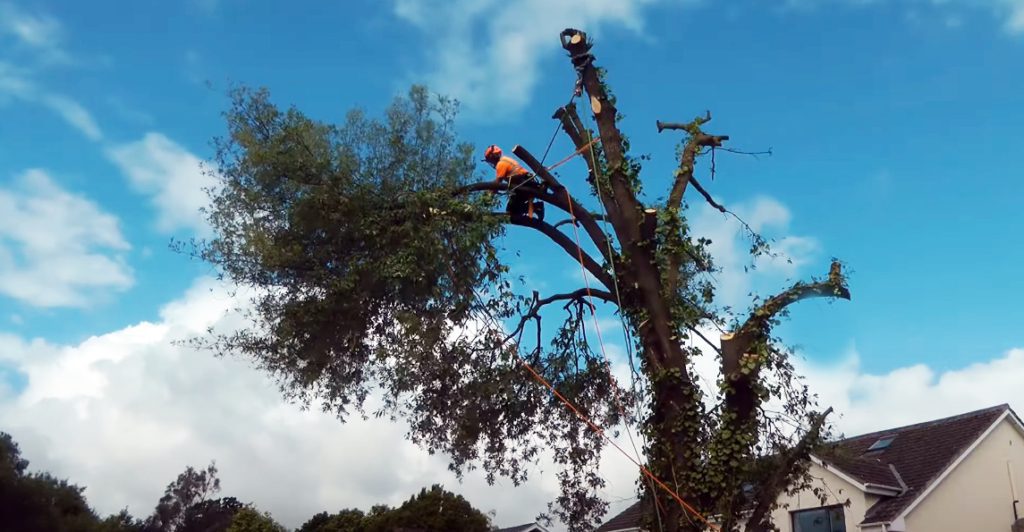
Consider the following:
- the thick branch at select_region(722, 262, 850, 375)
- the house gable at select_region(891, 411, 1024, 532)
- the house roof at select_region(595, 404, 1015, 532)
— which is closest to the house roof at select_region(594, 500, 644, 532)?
the house roof at select_region(595, 404, 1015, 532)

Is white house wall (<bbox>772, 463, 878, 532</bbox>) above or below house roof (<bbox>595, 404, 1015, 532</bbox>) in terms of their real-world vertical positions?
below

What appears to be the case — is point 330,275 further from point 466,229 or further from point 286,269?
point 466,229

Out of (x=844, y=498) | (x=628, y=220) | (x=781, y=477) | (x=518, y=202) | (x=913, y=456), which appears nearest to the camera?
(x=781, y=477)

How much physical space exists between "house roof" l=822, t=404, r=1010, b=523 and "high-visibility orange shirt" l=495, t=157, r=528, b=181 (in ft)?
37.9

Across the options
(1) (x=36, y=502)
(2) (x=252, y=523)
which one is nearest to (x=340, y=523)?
(2) (x=252, y=523)

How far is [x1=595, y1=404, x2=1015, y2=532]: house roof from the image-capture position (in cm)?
2017

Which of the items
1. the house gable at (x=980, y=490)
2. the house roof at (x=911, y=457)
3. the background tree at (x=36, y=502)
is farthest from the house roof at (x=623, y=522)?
the background tree at (x=36, y=502)

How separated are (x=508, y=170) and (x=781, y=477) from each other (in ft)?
14.6

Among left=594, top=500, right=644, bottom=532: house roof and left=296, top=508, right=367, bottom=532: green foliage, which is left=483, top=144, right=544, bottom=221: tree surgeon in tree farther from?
left=296, top=508, right=367, bottom=532: green foliage

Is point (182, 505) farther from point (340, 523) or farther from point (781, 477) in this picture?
point (781, 477)

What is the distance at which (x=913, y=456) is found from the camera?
22141 mm

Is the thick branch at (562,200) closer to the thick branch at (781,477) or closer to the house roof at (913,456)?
the thick branch at (781,477)

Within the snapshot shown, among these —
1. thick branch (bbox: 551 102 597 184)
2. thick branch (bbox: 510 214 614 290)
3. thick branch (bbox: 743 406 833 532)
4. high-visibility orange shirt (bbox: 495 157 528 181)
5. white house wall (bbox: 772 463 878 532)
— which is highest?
thick branch (bbox: 551 102 597 184)

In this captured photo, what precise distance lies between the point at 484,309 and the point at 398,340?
1.10m
